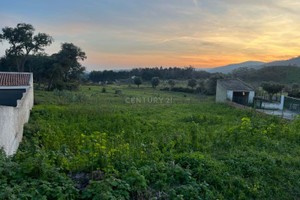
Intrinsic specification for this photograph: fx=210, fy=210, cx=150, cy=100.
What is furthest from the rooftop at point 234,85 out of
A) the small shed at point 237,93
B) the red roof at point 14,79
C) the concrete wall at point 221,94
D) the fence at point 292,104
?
the red roof at point 14,79

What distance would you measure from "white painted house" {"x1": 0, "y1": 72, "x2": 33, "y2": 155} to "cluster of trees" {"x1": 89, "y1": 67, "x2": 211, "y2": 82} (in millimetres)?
52511

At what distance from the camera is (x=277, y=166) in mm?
5238

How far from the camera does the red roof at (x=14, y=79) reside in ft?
49.1

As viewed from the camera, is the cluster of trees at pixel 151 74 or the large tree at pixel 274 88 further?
the cluster of trees at pixel 151 74

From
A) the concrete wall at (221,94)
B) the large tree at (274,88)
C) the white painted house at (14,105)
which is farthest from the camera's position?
the large tree at (274,88)

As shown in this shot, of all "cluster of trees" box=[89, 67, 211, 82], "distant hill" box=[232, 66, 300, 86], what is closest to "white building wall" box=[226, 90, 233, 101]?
"distant hill" box=[232, 66, 300, 86]

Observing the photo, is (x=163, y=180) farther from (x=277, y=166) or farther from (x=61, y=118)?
(x=61, y=118)

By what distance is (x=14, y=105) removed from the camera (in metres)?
13.0

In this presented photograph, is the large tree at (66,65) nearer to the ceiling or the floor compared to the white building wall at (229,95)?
nearer to the ceiling

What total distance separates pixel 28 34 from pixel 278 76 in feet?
200

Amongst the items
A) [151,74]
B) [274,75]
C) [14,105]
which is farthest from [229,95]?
[151,74]

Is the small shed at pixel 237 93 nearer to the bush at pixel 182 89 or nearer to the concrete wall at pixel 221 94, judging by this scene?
the concrete wall at pixel 221 94

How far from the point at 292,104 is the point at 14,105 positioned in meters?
20.5

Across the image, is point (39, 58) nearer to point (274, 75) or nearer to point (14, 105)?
point (14, 105)
